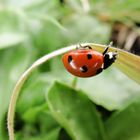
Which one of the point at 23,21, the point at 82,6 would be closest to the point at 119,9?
the point at 82,6

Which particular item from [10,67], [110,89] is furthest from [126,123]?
[10,67]

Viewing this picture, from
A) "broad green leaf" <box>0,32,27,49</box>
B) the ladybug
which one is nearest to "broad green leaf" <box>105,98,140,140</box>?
the ladybug

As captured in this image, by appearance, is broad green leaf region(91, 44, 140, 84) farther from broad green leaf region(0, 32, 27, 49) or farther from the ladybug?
broad green leaf region(0, 32, 27, 49)

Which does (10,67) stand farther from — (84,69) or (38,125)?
(84,69)

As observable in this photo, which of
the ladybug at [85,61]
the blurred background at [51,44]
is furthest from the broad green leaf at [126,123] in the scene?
the ladybug at [85,61]

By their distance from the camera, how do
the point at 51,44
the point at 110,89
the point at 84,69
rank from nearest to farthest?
the point at 84,69, the point at 110,89, the point at 51,44

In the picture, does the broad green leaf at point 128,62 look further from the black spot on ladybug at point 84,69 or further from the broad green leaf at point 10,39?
the broad green leaf at point 10,39

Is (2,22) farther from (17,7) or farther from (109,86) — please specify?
(109,86)
